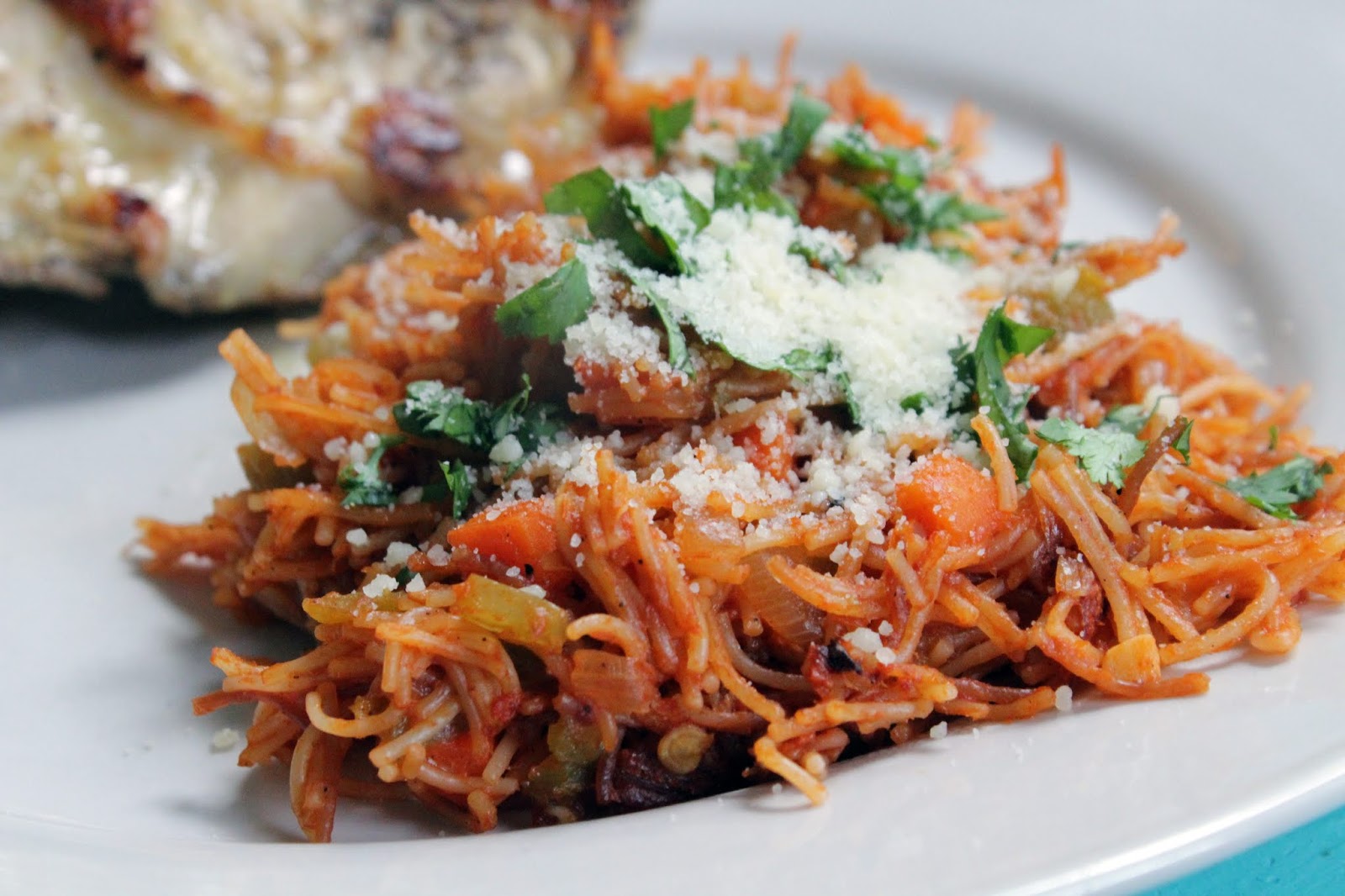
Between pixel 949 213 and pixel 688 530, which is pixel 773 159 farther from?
pixel 688 530

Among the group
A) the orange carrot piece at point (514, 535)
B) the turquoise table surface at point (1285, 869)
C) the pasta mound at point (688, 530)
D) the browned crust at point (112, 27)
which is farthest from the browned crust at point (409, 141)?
the turquoise table surface at point (1285, 869)

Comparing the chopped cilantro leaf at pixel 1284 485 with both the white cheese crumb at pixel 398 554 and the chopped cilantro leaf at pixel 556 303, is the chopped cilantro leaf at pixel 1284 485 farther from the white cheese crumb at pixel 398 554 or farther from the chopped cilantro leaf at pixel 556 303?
the white cheese crumb at pixel 398 554

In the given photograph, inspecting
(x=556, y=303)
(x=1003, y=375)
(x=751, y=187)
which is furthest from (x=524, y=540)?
(x=751, y=187)

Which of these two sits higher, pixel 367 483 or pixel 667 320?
pixel 667 320

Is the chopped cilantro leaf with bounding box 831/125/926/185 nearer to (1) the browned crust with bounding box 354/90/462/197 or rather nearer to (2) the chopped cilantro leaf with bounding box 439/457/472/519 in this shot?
(2) the chopped cilantro leaf with bounding box 439/457/472/519

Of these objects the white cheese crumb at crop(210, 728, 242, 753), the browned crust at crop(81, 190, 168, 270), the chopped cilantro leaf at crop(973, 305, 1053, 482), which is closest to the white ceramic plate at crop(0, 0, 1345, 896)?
the white cheese crumb at crop(210, 728, 242, 753)

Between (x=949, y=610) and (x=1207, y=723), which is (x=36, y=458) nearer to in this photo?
(x=949, y=610)
